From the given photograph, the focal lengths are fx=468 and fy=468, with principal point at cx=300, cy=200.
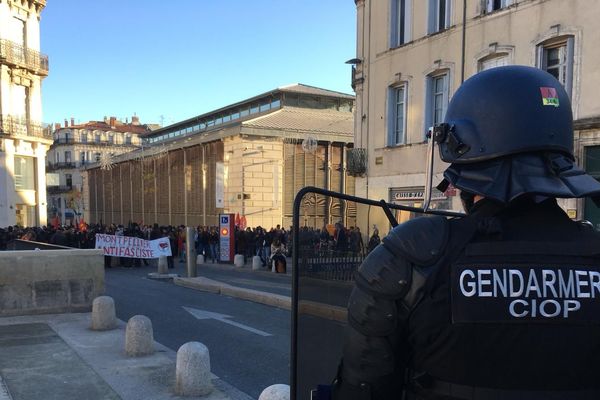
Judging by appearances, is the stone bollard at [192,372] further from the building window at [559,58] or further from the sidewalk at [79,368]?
the building window at [559,58]

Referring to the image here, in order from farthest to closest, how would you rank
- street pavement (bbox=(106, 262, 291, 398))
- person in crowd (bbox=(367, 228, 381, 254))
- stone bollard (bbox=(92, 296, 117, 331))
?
stone bollard (bbox=(92, 296, 117, 331)) < street pavement (bbox=(106, 262, 291, 398)) < person in crowd (bbox=(367, 228, 381, 254))

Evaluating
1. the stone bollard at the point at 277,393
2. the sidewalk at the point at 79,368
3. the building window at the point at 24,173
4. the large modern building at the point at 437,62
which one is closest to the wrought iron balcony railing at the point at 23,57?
the building window at the point at 24,173

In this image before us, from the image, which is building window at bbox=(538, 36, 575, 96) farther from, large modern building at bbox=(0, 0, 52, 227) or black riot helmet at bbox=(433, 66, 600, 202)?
large modern building at bbox=(0, 0, 52, 227)

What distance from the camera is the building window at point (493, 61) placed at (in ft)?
48.7

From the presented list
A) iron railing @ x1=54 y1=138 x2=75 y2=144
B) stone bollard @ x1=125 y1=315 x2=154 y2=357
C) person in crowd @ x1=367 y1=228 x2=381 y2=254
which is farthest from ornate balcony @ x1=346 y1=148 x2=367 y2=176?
iron railing @ x1=54 y1=138 x2=75 y2=144

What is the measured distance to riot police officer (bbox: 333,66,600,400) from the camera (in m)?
1.28

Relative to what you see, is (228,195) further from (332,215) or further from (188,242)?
(332,215)

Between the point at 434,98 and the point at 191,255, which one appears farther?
the point at 434,98

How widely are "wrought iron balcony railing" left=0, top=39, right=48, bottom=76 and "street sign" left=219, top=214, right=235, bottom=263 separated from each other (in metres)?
23.7

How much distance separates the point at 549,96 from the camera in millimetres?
1533

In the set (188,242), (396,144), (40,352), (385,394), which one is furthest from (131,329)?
(396,144)

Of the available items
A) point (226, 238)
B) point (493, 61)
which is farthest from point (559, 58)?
point (226, 238)

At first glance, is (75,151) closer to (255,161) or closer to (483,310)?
(255,161)

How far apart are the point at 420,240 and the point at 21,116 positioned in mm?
40076
